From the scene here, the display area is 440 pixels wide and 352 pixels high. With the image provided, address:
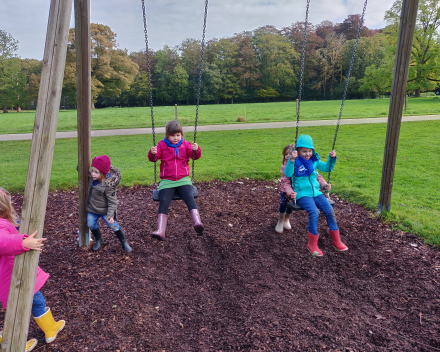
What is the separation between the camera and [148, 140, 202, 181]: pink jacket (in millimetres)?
4117

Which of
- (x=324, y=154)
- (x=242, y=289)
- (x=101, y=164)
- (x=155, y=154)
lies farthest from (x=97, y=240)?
(x=324, y=154)

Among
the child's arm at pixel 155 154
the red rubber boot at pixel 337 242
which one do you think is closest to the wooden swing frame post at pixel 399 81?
the red rubber boot at pixel 337 242

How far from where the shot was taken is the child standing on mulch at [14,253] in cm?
222

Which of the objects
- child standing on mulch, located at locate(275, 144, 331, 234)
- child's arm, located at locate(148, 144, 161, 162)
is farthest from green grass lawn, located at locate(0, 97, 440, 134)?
child's arm, located at locate(148, 144, 161, 162)

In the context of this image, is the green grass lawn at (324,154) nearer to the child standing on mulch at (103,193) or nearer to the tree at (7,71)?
the child standing on mulch at (103,193)

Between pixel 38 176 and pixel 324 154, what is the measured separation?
335 inches

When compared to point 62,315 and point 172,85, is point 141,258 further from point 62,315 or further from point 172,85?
point 172,85

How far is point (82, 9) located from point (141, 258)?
3.05 meters

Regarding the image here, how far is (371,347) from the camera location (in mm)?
2596

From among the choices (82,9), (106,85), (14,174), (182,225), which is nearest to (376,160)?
(182,225)

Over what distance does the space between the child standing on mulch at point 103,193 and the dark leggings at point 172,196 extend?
55 centimetres

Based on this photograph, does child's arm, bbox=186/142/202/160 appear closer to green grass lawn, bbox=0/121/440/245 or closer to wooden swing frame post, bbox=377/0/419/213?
green grass lawn, bbox=0/121/440/245

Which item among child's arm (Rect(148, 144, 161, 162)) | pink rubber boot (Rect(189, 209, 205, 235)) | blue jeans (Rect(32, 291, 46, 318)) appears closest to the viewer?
blue jeans (Rect(32, 291, 46, 318))

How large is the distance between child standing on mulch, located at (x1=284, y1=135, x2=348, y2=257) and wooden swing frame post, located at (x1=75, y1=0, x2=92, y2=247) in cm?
248
